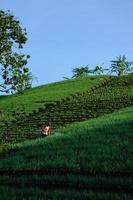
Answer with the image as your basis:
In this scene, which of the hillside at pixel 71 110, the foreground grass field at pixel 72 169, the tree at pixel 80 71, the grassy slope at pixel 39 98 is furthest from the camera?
the tree at pixel 80 71

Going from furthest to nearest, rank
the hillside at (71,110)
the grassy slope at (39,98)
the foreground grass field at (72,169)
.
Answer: the grassy slope at (39,98)
the hillside at (71,110)
the foreground grass field at (72,169)

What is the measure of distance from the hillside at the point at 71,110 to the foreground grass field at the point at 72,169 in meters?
8.38

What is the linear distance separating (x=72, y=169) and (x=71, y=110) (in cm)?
3408

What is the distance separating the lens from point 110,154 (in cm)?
2238

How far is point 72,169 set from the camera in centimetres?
2011

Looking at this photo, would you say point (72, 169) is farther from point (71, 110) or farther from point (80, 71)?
point (80, 71)

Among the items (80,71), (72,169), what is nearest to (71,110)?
(72,169)

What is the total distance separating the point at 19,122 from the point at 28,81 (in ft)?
66.5

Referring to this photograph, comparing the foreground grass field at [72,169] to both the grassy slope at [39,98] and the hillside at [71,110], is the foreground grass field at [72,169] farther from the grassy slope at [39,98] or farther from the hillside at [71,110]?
the grassy slope at [39,98]

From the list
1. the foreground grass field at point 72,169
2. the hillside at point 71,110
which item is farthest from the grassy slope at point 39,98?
the foreground grass field at point 72,169

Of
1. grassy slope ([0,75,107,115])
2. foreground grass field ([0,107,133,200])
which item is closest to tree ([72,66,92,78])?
grassy slope ([0,75,107,115])

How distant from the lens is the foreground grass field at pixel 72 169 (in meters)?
16.1

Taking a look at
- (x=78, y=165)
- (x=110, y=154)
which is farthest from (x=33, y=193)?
(x=110, y=154)

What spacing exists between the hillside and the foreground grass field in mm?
8383
